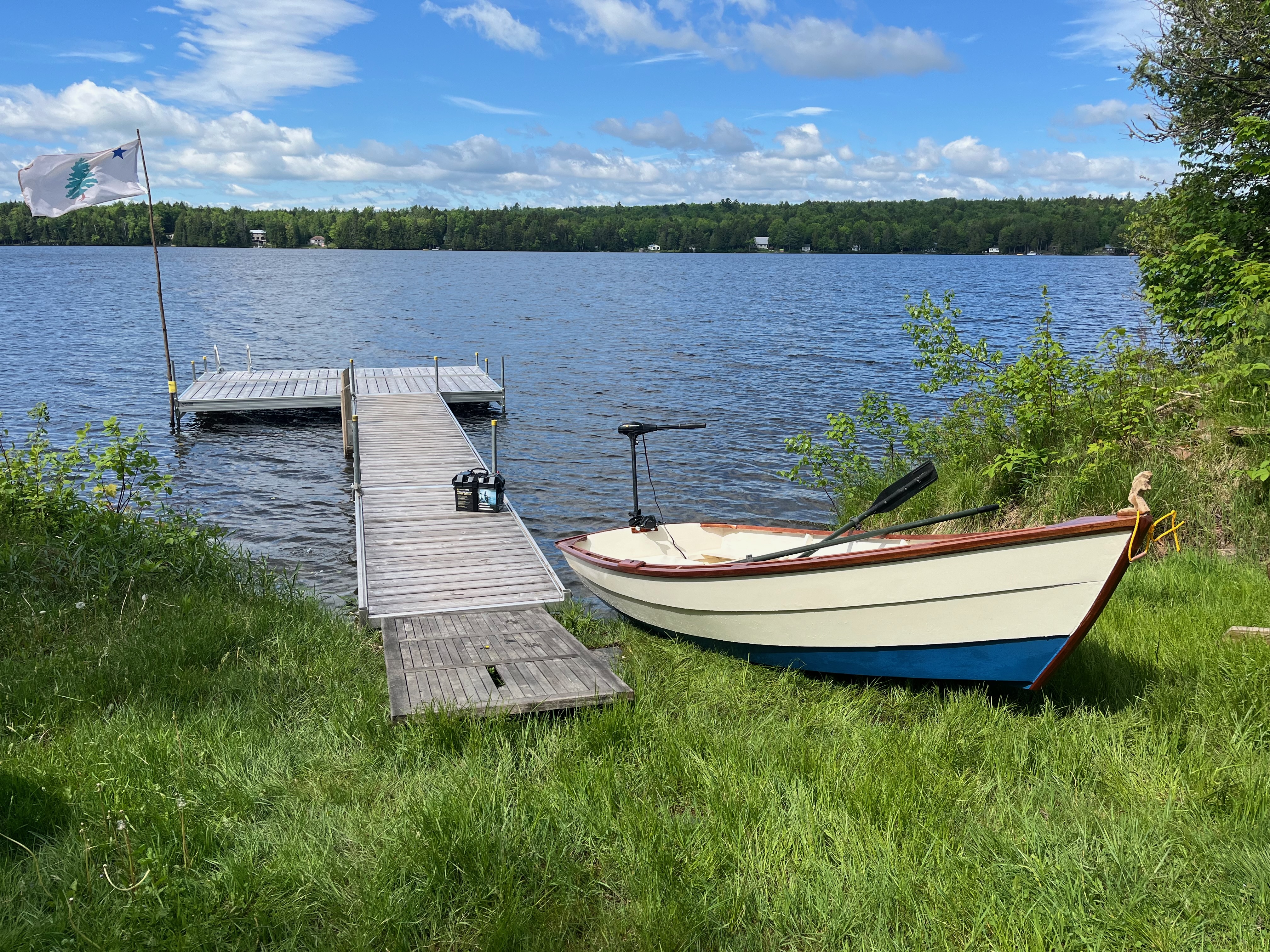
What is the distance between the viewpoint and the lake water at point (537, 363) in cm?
1511

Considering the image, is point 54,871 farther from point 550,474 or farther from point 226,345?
point 226,345

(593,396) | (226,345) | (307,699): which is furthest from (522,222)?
(307,699)

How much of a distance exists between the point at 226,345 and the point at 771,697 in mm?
37126

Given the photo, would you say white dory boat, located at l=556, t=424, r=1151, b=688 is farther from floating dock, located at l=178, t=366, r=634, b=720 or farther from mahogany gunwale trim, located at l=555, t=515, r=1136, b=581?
floating dock, located at l=178, t=366, r=634, b=720

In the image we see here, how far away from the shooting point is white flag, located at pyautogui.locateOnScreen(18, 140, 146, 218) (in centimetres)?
1333

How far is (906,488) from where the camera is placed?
6.04 m

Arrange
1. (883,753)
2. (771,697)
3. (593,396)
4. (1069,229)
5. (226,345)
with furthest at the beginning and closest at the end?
1. (1069,229)
2. (226,345)
3. (593,396)
4. (771,697)
5. (883,753)

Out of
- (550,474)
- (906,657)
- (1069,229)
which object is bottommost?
(550,474)

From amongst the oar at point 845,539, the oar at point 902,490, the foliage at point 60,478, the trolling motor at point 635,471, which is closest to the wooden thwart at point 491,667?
the trolling motor at point 635,471

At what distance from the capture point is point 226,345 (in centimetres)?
3706

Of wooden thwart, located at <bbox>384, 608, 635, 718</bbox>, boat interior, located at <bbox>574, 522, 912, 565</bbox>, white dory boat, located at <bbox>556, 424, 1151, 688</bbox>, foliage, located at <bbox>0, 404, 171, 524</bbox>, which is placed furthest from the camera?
foliage, located at <bbox>0, 404, 171, 524</bbox>

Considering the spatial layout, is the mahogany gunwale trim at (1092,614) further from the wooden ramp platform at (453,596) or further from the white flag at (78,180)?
the white flag at (78,180)

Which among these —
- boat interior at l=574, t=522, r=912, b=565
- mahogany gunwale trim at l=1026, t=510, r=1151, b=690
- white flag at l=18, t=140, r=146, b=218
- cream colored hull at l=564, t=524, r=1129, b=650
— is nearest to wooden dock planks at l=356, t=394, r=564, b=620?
boat interior at l=574, t=522, r=912, b=565

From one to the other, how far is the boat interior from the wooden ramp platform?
2.86ft
